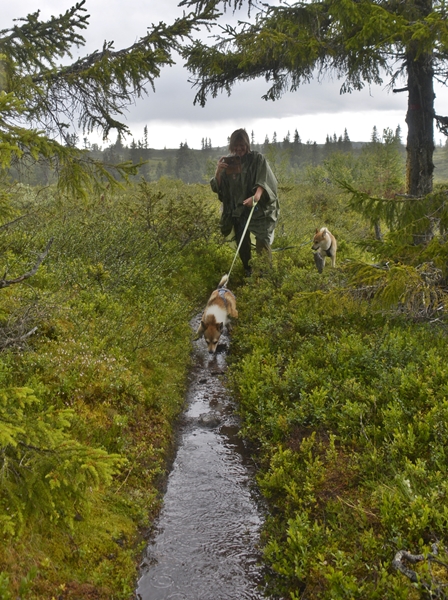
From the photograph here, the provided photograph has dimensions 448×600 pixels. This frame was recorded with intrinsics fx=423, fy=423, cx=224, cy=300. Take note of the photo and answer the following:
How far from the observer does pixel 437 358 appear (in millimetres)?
5191

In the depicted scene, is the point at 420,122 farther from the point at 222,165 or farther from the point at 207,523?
the point at 207,523

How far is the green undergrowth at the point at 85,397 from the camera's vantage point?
2.46 meters

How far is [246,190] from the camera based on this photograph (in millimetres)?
9625

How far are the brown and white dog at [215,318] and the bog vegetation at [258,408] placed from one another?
0.35m

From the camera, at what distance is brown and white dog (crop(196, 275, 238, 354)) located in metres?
7.73

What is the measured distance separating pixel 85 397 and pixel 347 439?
2913 mm

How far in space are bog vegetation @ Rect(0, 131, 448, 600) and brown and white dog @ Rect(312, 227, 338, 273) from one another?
49.1 inches

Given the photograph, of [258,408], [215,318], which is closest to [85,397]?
[258,408]

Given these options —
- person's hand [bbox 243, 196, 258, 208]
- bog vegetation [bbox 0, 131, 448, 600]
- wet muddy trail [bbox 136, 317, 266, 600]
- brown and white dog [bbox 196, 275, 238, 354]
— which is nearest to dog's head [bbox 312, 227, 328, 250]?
bog vegetation [bbox 0, 131, 448, 600]

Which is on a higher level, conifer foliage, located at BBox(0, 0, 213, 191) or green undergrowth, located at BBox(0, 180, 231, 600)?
conifer foliage, located at BBox(0, 0, 213, 191)

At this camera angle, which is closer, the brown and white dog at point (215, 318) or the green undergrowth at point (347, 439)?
the green undergrowth at point (347, 439)

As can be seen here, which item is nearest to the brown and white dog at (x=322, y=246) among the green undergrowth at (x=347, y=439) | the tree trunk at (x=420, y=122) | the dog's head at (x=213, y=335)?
the green undergrowth at (x=347, y=439)

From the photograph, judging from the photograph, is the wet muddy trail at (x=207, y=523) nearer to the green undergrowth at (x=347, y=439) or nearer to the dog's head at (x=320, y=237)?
the green undergrowth at (x=347, y=439)

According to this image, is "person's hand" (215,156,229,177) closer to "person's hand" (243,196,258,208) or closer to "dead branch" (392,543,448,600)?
"person's hand" (243,196,258,208)
